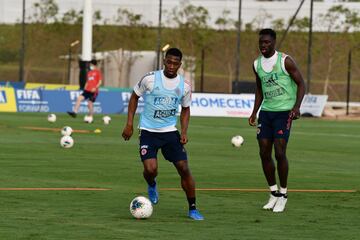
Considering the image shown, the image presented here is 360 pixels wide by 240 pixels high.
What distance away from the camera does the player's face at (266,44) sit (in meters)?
15.3

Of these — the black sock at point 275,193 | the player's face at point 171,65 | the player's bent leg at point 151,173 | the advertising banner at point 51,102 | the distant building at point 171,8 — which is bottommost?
the advertising banner at point 51,102

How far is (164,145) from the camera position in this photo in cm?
1458

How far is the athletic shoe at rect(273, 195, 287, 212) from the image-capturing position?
15.1 meters

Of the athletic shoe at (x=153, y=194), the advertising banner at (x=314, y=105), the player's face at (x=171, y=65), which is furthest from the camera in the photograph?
the advertising banner at (x=314, y=105)

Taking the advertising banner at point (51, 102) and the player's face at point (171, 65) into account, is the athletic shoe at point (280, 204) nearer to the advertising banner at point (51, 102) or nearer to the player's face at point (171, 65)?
the player's face at point (171, 65)

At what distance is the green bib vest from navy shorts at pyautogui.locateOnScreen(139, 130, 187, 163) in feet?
5.57

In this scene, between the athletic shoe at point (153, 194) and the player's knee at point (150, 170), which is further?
the athletic shoe at point (153, 194)

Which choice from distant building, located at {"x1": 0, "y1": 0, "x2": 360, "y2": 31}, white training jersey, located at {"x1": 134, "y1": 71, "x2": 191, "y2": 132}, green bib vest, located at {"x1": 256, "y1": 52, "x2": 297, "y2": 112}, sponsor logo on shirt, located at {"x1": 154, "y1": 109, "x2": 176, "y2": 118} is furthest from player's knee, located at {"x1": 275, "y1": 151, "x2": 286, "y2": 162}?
distant building, located at {"x1": 0, "y1": 0, "x2": 360, "y2": 31}

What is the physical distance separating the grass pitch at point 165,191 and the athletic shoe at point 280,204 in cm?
16

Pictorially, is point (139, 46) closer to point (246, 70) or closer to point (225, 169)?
point (246, 70)

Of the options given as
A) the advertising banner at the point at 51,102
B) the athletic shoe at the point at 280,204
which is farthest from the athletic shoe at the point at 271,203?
the advertising banner at the point at 51,102

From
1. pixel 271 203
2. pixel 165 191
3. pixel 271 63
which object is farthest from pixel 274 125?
pixel 165 191

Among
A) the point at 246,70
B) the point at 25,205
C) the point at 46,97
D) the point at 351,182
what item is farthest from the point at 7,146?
the point at 246,70

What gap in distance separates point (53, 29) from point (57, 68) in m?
17.0
